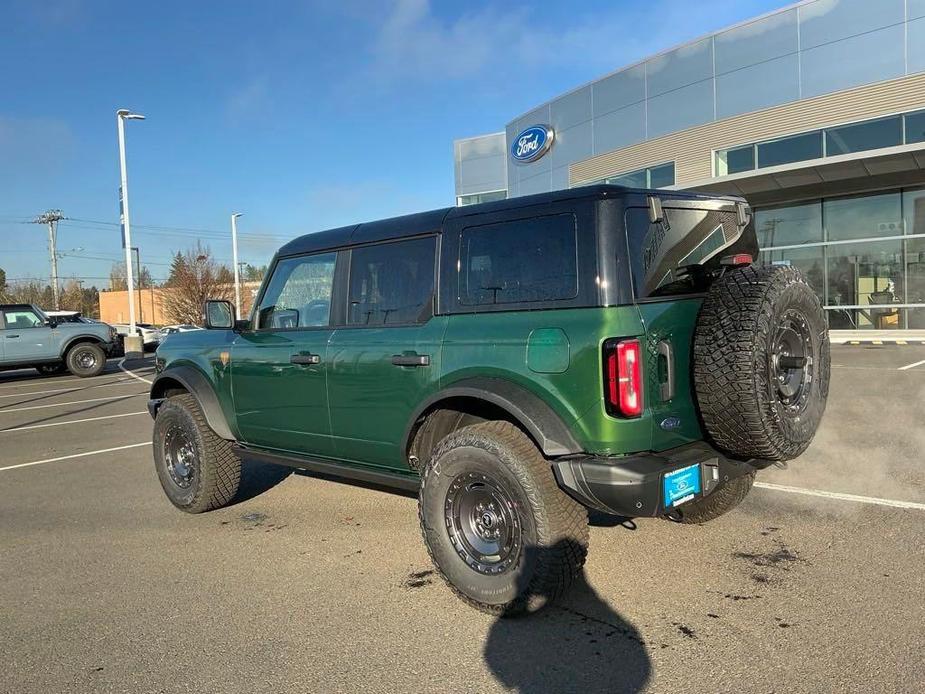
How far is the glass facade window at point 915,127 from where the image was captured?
1775 cm

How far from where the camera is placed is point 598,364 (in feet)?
10.1

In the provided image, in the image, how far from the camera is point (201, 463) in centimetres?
522

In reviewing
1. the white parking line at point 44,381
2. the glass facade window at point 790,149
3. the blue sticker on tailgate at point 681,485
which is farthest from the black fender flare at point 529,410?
the glass facade window at point 790,149

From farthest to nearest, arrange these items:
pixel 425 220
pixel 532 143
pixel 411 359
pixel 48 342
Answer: pixel 532 143 < pixel 48 342 < pixel 425 220 < pixel 411 359

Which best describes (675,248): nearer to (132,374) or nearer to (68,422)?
(68,422)

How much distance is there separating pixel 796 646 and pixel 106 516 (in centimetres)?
478

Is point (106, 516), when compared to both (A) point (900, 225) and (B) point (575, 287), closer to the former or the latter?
(B) point (575, 287)

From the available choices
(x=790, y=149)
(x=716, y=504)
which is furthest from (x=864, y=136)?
(x=716, y=504)

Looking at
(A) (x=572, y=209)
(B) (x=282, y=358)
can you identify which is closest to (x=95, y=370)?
(B) (x=282, y=358)

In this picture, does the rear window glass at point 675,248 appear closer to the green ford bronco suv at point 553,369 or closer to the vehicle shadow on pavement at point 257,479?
the green ford bronco suv at point 553,369

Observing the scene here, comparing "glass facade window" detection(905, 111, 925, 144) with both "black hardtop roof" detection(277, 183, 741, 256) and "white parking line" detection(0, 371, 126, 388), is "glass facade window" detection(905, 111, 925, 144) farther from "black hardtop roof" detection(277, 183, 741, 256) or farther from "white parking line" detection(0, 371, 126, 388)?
"white parking line" detection(0, 371, 126, 388)

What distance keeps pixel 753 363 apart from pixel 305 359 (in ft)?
8.63

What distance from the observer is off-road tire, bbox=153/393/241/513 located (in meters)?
5.22

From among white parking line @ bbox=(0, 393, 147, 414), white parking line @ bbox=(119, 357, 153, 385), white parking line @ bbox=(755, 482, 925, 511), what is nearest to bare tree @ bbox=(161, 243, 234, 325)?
white parking line @ bbox=(119, 357, 153, 385)
